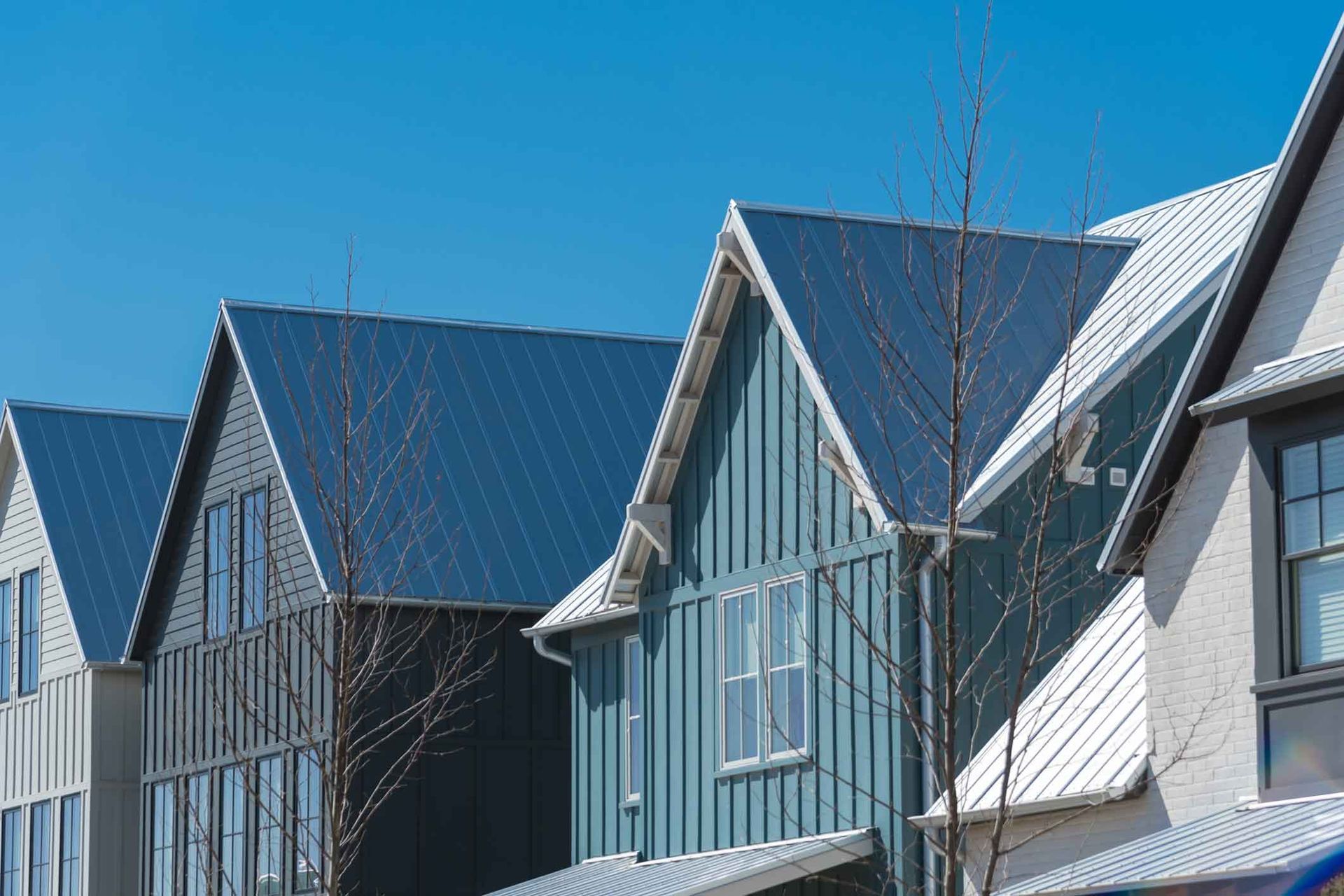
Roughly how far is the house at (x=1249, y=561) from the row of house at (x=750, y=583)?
3cm

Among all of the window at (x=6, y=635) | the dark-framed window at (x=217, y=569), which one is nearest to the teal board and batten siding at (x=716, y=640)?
the dark-framed window at (x=217, y=569)

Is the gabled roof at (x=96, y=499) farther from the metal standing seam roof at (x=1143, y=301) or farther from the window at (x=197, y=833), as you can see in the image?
the metal standing seam roof at (x=1143, y=301)

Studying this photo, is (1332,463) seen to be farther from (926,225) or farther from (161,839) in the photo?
(161,839)

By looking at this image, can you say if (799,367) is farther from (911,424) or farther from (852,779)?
(852,779)

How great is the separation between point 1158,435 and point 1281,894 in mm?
4256

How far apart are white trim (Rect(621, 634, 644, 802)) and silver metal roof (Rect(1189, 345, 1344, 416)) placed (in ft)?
32.2

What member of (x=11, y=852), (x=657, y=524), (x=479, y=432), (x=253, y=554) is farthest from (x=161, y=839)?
(x=657, y=524)

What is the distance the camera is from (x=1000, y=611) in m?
19.8

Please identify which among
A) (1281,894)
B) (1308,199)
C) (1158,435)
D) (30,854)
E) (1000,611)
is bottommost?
(30,854)

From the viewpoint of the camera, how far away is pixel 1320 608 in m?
14.7

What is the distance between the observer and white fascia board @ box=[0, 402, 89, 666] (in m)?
32.8

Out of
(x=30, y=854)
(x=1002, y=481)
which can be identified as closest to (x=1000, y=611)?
(x=1002, y=481)

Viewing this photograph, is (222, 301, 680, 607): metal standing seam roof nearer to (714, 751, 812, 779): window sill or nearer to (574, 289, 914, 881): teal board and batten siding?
(574, 289, 914, 881): teal board and batten siding

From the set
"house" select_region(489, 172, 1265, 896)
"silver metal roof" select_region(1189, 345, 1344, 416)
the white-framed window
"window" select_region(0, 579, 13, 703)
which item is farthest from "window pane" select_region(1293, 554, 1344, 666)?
"window" select_region(0, 579, 13, 703)
